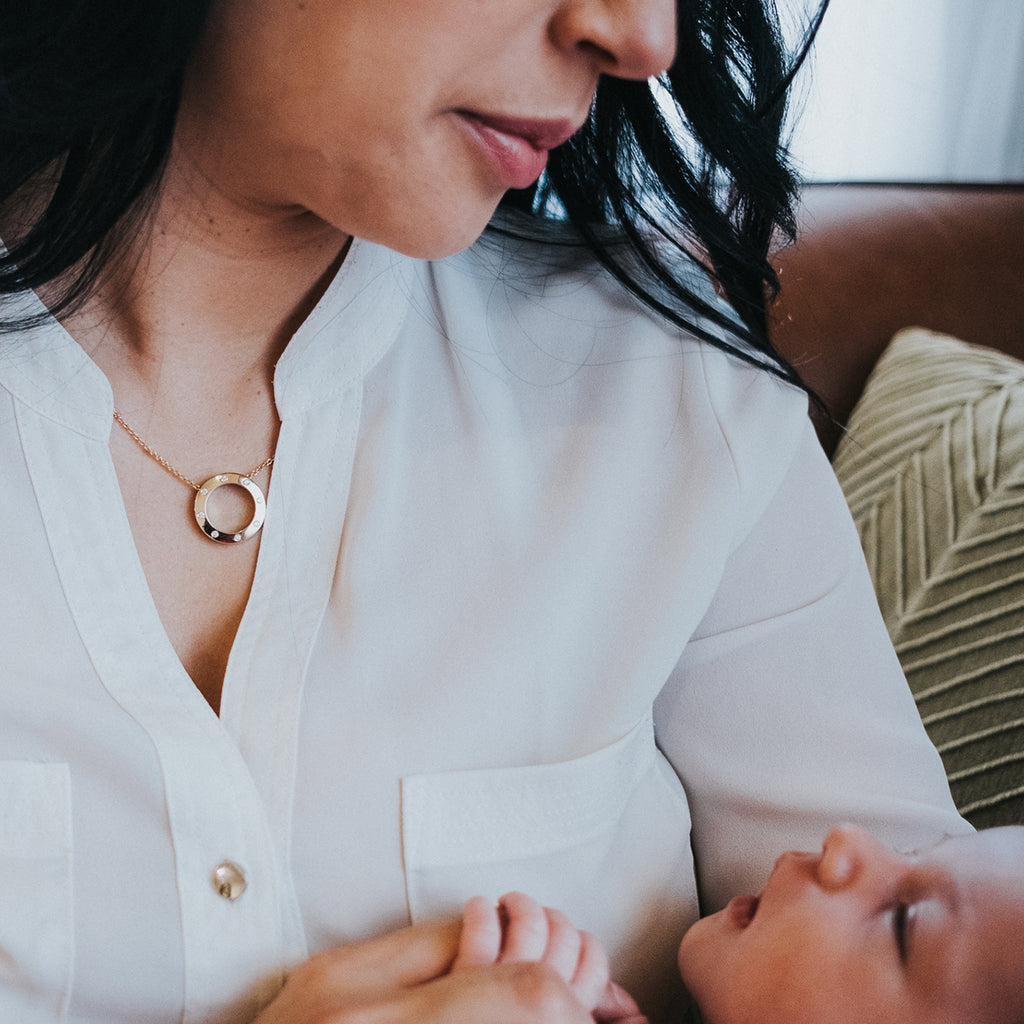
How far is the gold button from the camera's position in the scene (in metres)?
0.64

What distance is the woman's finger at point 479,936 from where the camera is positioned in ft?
2.02

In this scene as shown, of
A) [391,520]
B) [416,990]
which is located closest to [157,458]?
[391,520]

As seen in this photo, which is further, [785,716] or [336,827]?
[785,716]

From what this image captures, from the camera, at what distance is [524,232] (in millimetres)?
902

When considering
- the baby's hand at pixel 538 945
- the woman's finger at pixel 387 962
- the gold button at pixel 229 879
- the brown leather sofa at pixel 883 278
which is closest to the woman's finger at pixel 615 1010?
the baby's hand at pixel 538 945

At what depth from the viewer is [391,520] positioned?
2.35 feet

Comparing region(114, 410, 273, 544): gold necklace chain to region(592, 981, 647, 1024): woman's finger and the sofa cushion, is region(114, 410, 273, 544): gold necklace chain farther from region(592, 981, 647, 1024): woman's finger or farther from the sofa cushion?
the sofa cushion

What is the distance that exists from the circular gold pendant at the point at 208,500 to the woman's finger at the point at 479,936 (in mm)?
266

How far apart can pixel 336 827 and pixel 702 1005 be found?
264 millimetres

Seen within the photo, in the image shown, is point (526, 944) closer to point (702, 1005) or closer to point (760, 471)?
point (702, 1005)

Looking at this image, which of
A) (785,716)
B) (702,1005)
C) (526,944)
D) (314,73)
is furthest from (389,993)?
(314,73)

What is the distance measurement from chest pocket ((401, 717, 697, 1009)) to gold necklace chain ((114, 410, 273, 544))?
19cm

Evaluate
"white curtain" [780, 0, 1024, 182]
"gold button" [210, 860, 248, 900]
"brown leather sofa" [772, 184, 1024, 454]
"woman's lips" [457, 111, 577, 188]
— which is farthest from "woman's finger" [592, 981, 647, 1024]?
"white curtain" [780, 0, 1024, 182]

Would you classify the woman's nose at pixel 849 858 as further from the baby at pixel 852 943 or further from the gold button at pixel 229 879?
the gold button at pixel 229 879
